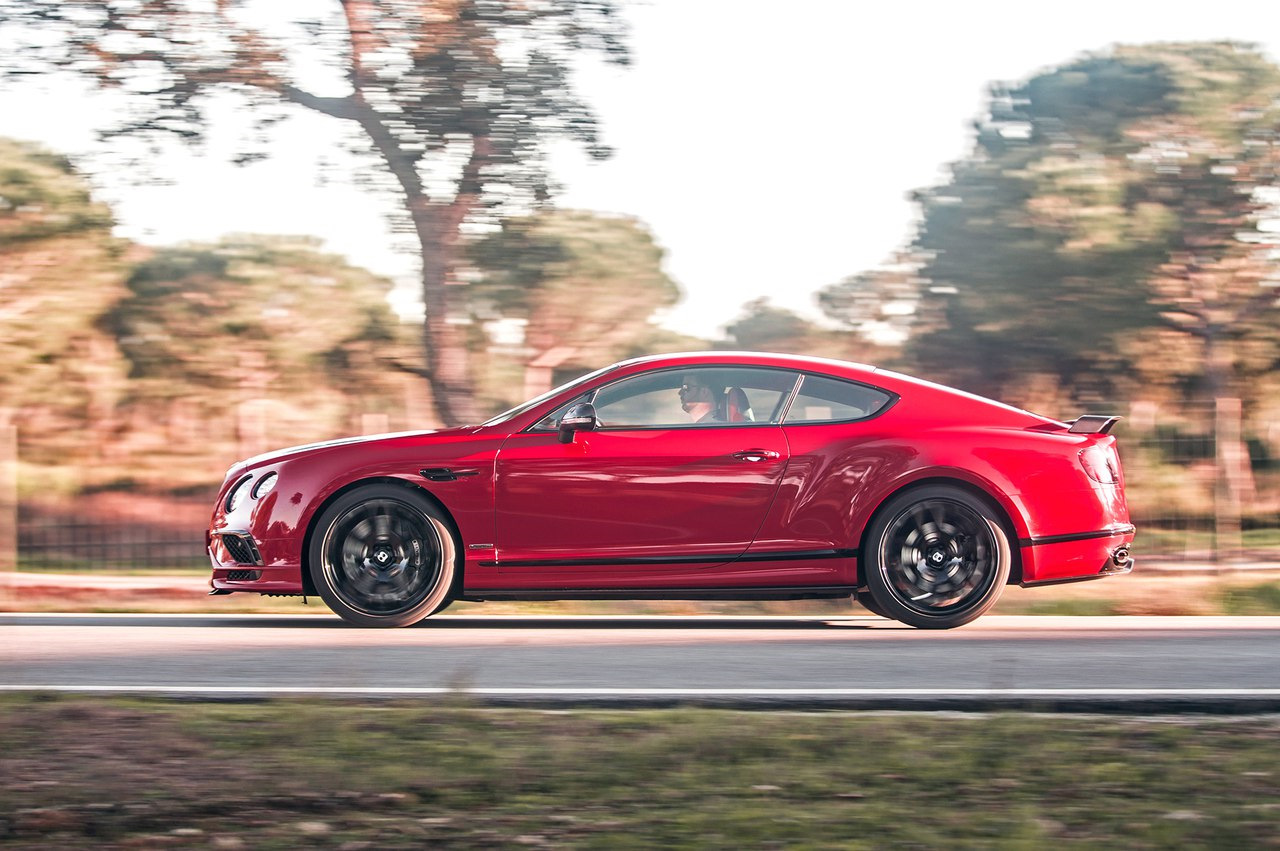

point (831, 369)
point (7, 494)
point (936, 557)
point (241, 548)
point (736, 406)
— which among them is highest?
point (831, 369)

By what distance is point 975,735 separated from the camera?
191 inches

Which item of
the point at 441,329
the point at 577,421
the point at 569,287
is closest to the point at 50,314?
the point at 441,329

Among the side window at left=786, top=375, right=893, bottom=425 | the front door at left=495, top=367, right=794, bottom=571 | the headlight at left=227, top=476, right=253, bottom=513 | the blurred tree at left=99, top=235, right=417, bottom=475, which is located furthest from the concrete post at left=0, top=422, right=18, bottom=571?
the side window at left=786, top=375, right=893, bottom=425

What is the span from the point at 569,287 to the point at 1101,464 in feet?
24.0

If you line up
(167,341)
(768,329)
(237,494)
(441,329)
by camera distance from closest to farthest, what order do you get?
1. (237,494)
2. (441,329)
3. (768,329)
4. (167,341)

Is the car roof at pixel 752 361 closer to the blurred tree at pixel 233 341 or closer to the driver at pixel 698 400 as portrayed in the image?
the driver at pixel 698 400

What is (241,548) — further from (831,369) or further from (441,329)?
(441,329)

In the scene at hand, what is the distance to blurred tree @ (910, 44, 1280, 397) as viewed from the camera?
17.3 m

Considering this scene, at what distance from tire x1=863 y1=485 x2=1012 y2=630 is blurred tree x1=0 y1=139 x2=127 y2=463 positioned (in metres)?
10.9

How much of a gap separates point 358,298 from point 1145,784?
12896 millimetres

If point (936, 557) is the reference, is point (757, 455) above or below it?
above

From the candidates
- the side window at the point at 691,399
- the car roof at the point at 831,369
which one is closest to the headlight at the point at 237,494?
the side window at the point at 691,399

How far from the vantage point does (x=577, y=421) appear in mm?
7930

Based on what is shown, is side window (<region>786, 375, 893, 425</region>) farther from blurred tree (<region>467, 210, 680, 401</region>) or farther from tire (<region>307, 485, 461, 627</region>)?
blurred tree (<region>467, 210, 680, 401</region>)
